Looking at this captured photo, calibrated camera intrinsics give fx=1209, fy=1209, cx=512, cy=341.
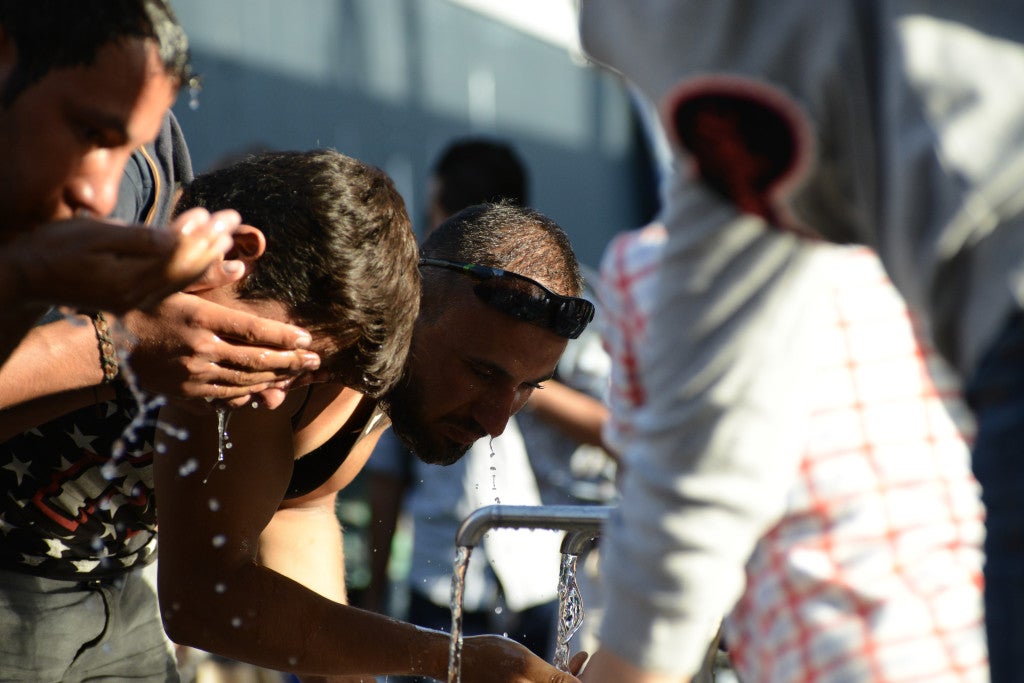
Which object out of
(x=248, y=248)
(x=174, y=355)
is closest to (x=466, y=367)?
(x=248, y=248)

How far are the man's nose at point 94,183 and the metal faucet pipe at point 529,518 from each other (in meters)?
1.03

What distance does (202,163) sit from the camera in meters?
5.11

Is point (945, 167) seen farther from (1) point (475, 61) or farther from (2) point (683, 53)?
(1) point (475, 61)

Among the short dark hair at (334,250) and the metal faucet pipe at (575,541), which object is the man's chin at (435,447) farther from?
the short dark hair at (334,250)

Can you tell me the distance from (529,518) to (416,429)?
60cm

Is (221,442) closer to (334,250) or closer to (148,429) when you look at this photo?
(148,429)

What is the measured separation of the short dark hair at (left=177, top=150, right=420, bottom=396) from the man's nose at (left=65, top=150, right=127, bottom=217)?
0.47 metres

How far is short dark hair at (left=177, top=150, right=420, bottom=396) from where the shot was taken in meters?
2.07

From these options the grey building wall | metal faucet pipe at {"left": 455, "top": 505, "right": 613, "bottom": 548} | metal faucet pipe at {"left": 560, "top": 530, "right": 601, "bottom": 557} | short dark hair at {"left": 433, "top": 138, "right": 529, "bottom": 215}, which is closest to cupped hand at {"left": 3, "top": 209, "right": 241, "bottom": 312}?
metal faucet pipe at {"left": 455, "top": 505, "right": 613, "bottom": 548}

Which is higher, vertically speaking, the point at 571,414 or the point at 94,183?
the point at 94,183

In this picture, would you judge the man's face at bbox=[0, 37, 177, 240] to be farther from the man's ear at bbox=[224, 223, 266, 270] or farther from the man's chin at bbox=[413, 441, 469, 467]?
the man's chin at bbox=[413, 441, 469, 467]

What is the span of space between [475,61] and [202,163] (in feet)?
7.77

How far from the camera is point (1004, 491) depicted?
1112 mm

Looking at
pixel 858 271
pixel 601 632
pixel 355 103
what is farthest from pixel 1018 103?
pixel 355 103
